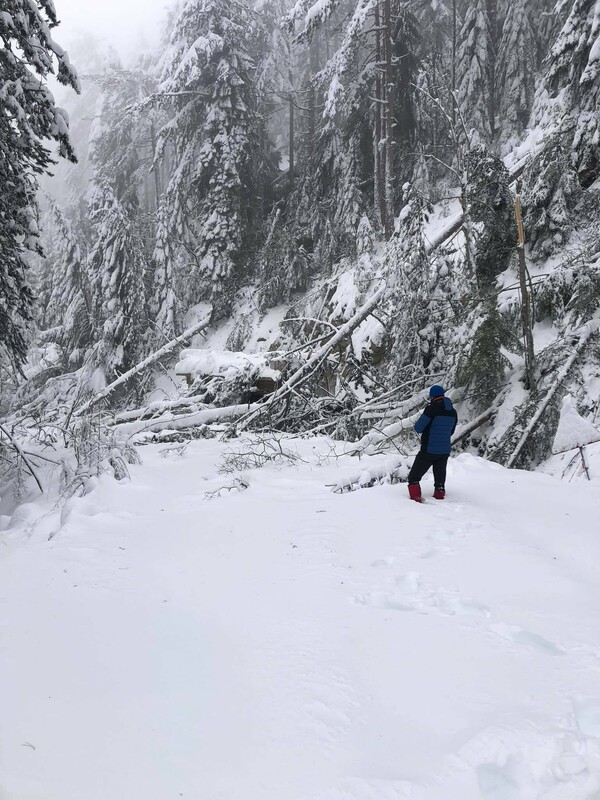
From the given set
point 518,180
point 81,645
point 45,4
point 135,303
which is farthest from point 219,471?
point 135,303

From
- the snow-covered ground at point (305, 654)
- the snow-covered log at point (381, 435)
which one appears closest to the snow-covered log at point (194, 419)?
the snow-covered log at point (381, 435)

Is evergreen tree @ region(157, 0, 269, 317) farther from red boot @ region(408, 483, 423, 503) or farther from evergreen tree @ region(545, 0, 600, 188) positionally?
red boot @ region(408, 483, 423, 503)

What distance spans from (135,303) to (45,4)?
1286 cm

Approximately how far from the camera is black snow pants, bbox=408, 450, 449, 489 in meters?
5.16

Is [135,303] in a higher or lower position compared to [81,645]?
higher

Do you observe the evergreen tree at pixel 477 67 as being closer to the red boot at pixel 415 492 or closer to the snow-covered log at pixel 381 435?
the snow-covered log at pixel 381 435

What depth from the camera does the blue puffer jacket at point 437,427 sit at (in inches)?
204

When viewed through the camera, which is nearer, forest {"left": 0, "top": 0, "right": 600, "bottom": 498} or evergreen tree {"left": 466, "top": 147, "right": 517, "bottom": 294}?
forest {"left": 0, "top": 0, "right": 600, "bottom": 498}

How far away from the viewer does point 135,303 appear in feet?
58.9

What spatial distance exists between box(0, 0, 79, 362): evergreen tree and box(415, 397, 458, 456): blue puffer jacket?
4.66 metres

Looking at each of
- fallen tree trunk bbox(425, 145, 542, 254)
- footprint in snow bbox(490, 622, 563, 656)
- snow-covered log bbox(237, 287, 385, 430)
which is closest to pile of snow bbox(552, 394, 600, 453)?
fallen tree trunk bbox(425, 145, 542, 254)

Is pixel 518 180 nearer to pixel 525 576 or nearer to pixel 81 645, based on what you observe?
pixel 525 576

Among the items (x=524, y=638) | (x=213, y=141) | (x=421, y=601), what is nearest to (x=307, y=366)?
→ (x=421, y=601)

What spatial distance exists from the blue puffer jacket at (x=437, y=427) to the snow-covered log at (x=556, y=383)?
1.75m
